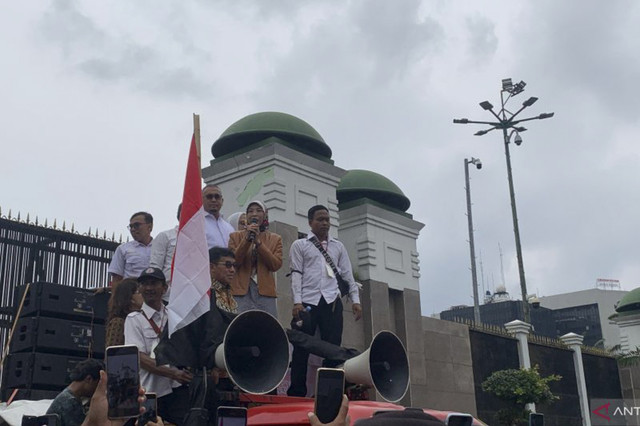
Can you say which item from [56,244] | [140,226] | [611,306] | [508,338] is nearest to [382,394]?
[140,226]

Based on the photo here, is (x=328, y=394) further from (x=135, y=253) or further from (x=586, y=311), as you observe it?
(x=586, y=311)

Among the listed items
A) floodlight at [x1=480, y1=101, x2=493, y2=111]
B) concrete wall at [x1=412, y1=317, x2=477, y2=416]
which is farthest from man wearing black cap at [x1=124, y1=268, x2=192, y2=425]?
floodlight at [x1=480, y1=101, x2=493, y2=111]

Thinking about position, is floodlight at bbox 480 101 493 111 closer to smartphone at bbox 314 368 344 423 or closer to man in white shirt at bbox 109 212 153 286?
man in white shirt at bbox 109 212 153 286

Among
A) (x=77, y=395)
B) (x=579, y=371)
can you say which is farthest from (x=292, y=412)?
(x=579, y=371)

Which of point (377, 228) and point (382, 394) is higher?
point (377, 228)

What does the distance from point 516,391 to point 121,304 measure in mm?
12236

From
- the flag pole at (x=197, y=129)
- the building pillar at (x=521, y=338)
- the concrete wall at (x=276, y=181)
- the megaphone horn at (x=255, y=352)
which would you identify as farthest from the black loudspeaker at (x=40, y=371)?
the building pillar at (x=521, y=338)

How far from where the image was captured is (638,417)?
956 inches

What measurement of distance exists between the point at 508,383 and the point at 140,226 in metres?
11.1

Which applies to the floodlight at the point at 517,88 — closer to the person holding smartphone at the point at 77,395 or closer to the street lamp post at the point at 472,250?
the street lamp post at the point at 472,250

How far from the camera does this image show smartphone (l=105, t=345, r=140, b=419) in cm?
309

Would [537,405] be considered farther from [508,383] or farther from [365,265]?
[365,265]

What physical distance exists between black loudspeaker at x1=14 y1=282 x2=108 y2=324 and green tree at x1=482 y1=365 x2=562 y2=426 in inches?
435

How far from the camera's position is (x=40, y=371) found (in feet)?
23.6
